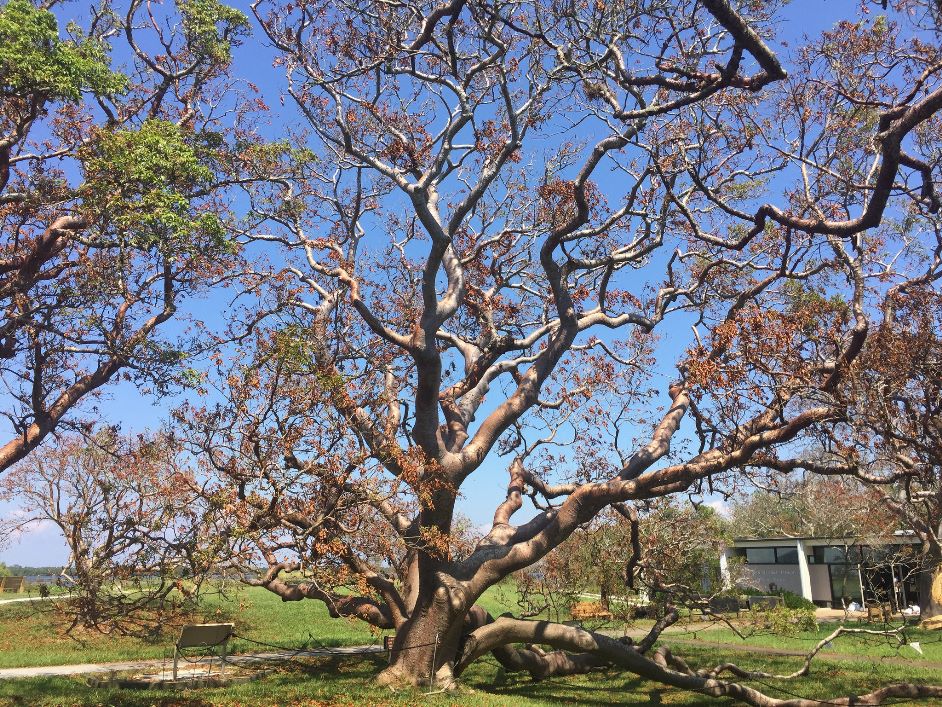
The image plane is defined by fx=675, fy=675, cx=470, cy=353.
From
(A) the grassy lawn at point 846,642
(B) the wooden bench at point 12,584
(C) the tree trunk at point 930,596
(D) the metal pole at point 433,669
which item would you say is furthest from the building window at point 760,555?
(B) the wooden bench at point 12,584

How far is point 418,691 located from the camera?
994cm

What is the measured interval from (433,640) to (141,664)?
6574mm

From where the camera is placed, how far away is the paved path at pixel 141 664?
1153 centimetres

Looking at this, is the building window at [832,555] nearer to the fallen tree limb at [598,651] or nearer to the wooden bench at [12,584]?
the fallen tree limb at [598,651]

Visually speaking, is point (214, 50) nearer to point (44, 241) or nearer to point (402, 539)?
point (44, 241)

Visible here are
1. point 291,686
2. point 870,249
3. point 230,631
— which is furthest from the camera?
point 870,249

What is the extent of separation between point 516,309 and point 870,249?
6699 millimetres

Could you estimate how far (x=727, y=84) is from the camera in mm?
6980

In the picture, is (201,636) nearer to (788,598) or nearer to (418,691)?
(418,691)

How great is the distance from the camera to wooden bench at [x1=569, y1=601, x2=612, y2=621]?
1885cm

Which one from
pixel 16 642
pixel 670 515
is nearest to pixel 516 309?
pixel 670 515

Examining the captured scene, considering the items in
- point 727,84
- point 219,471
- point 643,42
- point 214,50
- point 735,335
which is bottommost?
point 219,471

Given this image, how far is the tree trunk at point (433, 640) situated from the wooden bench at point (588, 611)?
8797 millimetres

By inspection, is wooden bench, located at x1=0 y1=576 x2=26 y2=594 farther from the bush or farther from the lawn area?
the bush
